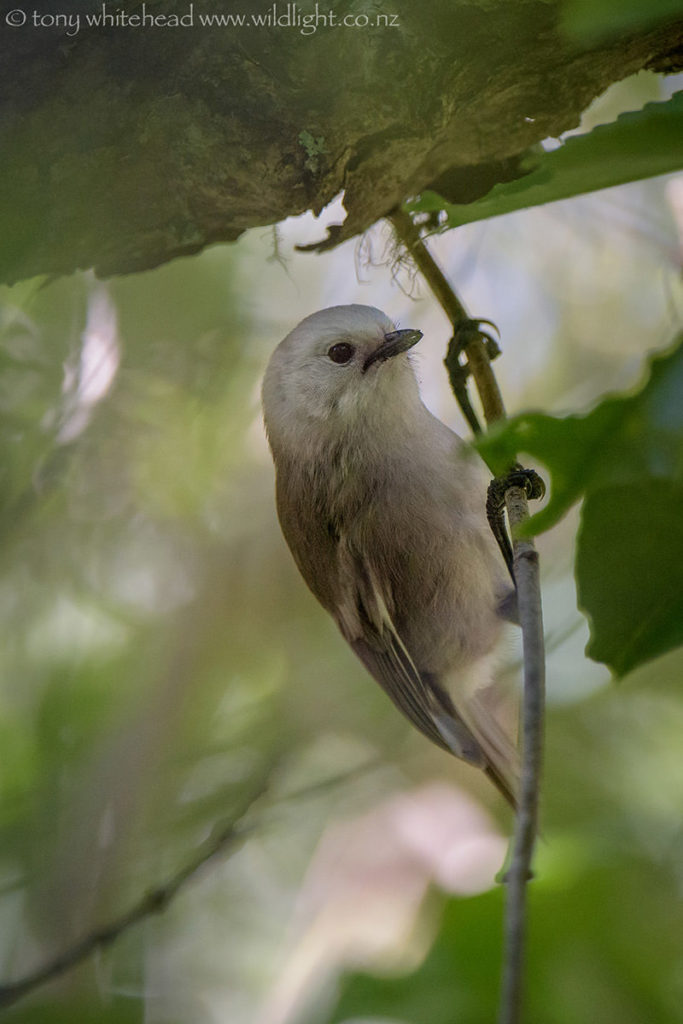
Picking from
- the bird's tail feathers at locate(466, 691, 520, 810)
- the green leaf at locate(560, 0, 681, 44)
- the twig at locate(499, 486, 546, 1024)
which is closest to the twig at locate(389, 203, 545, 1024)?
the twig at locate(499, 486, 546, 1024)

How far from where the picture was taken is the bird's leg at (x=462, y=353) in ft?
3.66

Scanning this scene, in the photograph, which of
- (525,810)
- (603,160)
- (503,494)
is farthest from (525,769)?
(503,494)

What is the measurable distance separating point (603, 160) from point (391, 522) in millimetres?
757

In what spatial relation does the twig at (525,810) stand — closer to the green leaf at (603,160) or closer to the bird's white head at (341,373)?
the green leaf at (603,160)

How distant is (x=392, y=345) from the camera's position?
130 centimetres

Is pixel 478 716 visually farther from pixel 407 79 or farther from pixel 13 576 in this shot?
pixel 13 576

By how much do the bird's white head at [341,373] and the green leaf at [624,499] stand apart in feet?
2.41

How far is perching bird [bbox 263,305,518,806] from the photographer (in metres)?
1.27

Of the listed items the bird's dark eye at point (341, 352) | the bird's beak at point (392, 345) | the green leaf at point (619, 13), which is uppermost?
the bird's dark eye at point (341, 352)

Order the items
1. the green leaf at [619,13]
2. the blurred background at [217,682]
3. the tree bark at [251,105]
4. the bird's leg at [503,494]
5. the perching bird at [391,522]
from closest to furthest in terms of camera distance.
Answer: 1. the green leaf at [619,13]
2. the tree bark at [251,105]
3. the bird's leg at [503,494]
4. the perching bird at [391,522]
5. the blurred background at [217,682]

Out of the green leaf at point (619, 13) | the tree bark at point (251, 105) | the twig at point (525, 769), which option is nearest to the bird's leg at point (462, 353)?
the tree bark at point (251, 105)

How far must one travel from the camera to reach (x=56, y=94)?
0.97 m

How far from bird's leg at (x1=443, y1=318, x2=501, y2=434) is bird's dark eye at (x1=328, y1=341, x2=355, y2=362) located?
0.20 meters

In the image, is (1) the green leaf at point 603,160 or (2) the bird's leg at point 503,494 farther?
(2) the bird's leg at point 503,494
